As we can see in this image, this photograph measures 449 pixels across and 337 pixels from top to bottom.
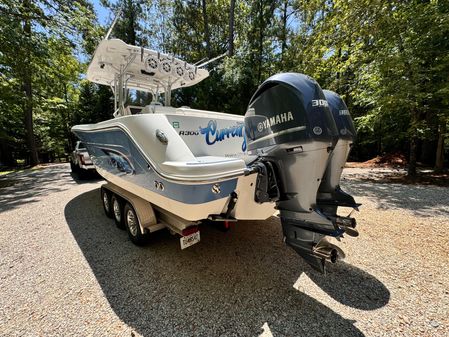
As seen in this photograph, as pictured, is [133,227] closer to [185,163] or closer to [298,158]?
[185,163]

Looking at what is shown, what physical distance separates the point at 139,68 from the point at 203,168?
10.0ft

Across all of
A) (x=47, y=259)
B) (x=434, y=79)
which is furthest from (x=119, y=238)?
(x=434, y=79)

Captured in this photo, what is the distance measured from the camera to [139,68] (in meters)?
3.96

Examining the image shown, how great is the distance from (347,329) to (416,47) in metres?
7.18

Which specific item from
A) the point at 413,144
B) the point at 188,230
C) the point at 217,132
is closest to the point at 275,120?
the point at 217,132

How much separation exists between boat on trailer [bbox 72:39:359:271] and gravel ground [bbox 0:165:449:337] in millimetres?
416

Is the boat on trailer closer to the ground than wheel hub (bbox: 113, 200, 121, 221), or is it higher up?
higher up

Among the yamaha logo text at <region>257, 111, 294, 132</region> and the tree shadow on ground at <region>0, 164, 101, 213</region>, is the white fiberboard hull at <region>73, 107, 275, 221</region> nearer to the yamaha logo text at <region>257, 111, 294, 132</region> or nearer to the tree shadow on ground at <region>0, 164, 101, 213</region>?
the yamaha logo text at <region>257, 111, 294, 132</region>

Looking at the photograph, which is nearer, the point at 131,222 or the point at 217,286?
the point at 217,286

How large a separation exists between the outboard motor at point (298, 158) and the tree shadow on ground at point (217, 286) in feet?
1.48

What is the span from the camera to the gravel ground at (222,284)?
5.80ft

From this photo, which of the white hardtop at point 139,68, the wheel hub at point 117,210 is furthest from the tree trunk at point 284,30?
the wheel hub at point 117,210

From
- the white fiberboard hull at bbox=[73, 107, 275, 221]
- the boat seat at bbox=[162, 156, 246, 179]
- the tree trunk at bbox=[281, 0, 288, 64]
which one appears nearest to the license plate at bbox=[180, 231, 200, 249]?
the white fiberboard hull at bbox=[73, 107, 275, 221]

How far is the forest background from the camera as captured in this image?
19.6ft
